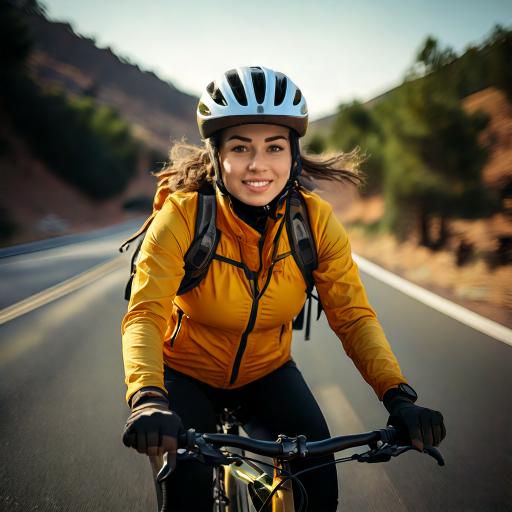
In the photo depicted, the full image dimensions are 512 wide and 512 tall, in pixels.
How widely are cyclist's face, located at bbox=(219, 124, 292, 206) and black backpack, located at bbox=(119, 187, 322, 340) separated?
0.43 feet

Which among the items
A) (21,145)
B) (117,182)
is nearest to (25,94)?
(21,145)

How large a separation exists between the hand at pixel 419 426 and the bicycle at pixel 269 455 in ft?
0.11

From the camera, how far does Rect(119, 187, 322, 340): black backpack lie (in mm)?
2041

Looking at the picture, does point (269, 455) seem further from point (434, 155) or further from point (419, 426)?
point (434, 155)

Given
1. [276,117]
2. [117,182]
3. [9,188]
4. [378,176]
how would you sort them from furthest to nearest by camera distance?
1. [117,182]
2. [9,188]
3. [378,176]
4. [276,117]

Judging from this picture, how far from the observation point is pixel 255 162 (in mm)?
2131

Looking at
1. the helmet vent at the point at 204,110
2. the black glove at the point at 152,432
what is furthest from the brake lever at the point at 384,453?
the helmet vent at the point at 204,110

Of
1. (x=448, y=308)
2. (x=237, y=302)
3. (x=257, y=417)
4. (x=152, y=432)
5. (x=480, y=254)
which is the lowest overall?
(x=480, y=254)

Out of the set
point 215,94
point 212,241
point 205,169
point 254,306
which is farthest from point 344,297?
point 215,94

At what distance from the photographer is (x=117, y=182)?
33656 mm

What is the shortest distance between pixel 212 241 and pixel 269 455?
99cm

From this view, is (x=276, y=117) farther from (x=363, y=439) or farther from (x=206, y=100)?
(x=363, y=439)

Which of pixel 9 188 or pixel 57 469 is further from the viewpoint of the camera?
pixel 9 188

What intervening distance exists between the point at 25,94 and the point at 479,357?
29.5m
